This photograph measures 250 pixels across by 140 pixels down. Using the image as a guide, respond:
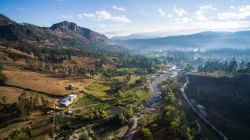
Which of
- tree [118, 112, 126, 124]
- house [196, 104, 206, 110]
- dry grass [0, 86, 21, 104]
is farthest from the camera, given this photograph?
house [196, 104, 206, 110]

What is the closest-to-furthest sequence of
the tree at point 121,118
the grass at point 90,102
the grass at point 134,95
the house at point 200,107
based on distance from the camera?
the tree at point 121,118 → the grass at point 90,102 → the house at point 200,107 → the grass at point 134,95

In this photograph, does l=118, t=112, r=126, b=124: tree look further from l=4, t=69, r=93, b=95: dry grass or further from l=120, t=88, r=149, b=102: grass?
l=4, t=69, r=93, b=95: dry grass

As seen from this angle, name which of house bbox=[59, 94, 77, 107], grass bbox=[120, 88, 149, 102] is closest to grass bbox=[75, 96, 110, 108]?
house bbox=[59, 94, 77, 107]

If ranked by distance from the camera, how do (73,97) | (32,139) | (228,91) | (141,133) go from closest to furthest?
1. (32,139)
2. (141,133)
3. (73,97)
4. (228,91)

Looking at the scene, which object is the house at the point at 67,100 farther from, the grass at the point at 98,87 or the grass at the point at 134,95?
the grass at the point at 134,95

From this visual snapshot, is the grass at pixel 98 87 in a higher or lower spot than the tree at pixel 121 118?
higher

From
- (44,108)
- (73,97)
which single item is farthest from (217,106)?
(44,108)

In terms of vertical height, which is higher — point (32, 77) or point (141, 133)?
point (32, 77)

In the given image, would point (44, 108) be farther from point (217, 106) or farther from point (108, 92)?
point (217, 106)

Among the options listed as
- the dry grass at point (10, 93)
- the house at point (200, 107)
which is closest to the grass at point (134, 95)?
the house at point (200, 107)
